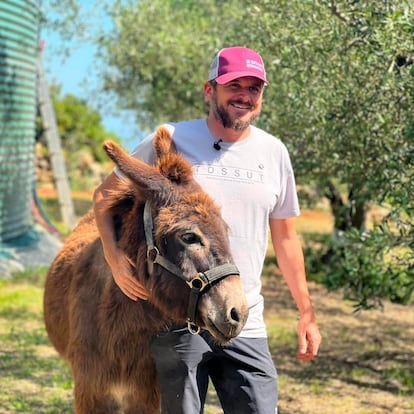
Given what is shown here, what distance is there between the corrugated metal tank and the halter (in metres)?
7.91

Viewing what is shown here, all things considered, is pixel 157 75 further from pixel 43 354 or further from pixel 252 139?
pixel 252 139

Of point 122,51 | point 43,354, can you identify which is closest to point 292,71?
point 43,354

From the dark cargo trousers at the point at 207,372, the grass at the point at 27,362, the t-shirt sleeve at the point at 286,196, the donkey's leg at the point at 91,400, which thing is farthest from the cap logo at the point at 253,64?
the grass at the point at 27,362

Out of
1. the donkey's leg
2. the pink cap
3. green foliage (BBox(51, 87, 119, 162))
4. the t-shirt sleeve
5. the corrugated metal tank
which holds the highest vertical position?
green foliage (BBox(51, 87, 119, 162))

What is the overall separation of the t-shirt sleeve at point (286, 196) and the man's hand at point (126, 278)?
74 centimetres

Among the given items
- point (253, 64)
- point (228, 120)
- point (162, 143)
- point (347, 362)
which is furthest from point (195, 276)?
point (347, 362)

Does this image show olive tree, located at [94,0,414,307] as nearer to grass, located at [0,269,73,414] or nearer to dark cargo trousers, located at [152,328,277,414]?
dark cargo trousers, located at [152,328,277,414]

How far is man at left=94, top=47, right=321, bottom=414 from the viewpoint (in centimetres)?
308

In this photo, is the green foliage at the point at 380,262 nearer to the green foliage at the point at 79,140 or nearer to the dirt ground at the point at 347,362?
the dirt ground at the point at 347,362

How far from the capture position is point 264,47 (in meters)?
6.30

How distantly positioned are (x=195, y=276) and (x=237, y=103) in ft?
2.78

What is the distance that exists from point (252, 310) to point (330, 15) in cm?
303

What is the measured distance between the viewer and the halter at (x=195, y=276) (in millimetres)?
2734

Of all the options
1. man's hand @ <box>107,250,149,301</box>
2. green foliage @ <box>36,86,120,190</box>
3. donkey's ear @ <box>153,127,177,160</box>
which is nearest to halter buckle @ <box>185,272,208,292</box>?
man's hand @ <box>107,250,149,301</box>
